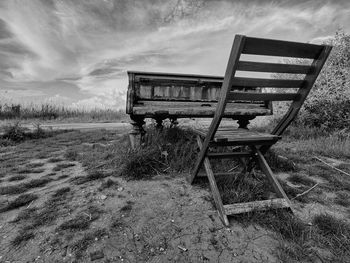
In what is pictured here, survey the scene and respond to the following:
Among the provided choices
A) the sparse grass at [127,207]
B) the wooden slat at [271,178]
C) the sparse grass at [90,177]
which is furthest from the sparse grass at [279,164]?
the sparse grass at [90,177]

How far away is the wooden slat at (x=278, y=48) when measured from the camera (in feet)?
4.75

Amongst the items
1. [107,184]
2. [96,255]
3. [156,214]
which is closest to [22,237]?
[96,255]

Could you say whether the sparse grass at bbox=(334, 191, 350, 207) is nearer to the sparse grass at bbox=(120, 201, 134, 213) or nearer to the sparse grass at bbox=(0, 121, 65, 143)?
the sparse grass at bbox=(120, 201, 134, 213)

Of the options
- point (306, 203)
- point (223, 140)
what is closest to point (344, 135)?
point (306, 203)

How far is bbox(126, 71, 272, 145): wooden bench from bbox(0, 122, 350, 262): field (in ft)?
2.00

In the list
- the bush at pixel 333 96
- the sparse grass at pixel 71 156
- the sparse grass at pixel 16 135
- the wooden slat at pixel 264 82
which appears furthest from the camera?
the bush at pixel 333 96

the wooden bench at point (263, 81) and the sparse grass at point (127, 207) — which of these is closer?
the wooden bench at point (263, 81)

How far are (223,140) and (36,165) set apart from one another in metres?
3.23

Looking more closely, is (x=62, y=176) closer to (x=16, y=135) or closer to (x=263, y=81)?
(x=263, y=81)

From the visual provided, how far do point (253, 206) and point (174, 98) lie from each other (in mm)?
1831

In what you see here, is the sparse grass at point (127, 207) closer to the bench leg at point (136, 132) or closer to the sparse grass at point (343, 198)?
the bench leg at point (136, 132)

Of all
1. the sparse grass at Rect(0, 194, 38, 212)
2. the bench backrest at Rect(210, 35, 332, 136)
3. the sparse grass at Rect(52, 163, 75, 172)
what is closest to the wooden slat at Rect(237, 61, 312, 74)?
the bench backrest at Rect(210, 35, 332, 136)

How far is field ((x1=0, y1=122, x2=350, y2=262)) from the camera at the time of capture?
1412 millimetres

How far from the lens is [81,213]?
72.0 inches
